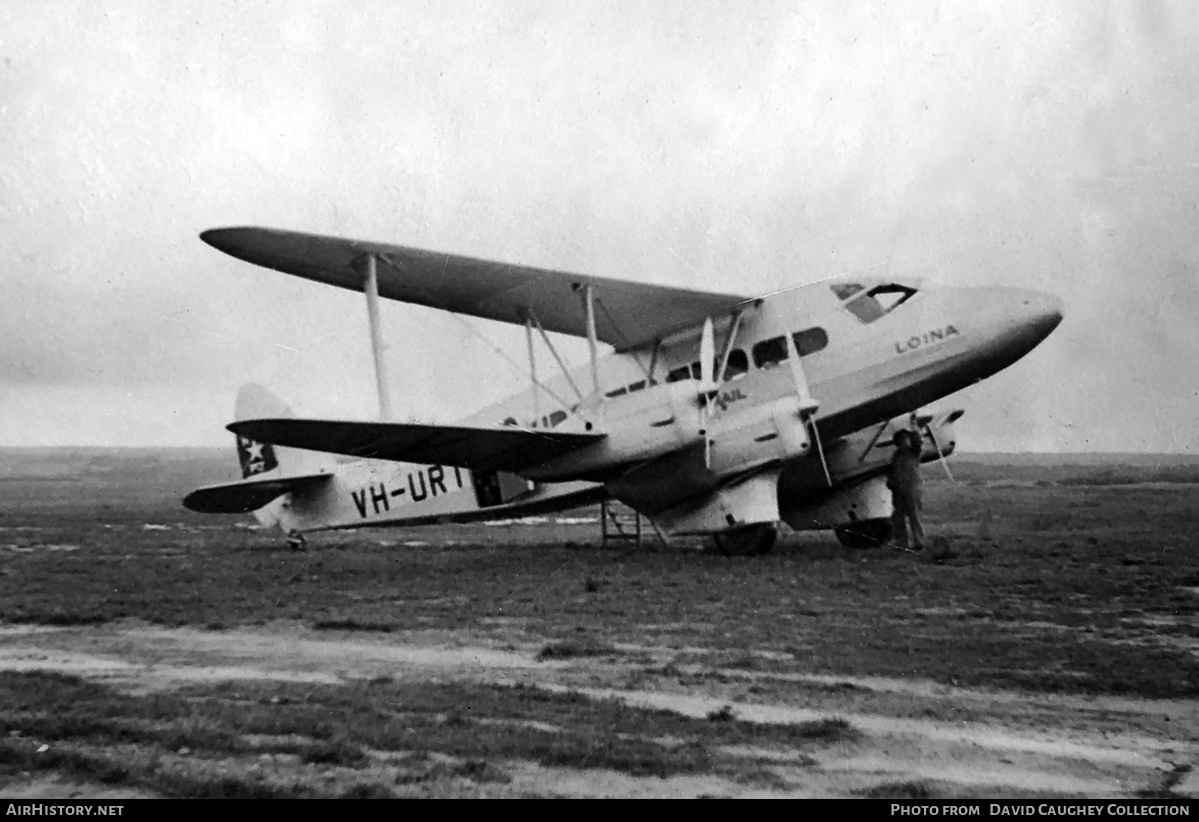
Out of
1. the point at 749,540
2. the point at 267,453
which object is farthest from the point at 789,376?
the point at 267,453

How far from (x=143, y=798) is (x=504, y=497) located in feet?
41.8

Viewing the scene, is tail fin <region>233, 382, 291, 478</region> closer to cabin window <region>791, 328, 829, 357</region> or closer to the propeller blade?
the propeller blade

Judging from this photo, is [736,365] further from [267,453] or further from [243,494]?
[267,453]

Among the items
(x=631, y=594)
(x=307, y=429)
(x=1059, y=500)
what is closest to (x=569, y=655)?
(x=631, y=594)

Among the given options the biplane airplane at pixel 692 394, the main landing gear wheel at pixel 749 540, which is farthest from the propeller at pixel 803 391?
the main landing gear wheel at pixel 749 540

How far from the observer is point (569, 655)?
7.71m

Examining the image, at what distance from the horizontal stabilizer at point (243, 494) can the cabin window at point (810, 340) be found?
8.48m

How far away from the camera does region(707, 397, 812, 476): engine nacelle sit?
14.0m

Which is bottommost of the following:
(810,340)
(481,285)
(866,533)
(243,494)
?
(866,533)

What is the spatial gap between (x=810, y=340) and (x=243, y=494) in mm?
9377

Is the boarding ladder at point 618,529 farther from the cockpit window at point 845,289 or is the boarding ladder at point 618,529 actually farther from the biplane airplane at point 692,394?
the cockpit window at point 845,289

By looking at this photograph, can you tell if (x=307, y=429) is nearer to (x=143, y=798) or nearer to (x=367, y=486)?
(x=367, y=486)

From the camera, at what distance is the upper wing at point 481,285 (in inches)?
531

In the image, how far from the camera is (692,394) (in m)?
14.2
